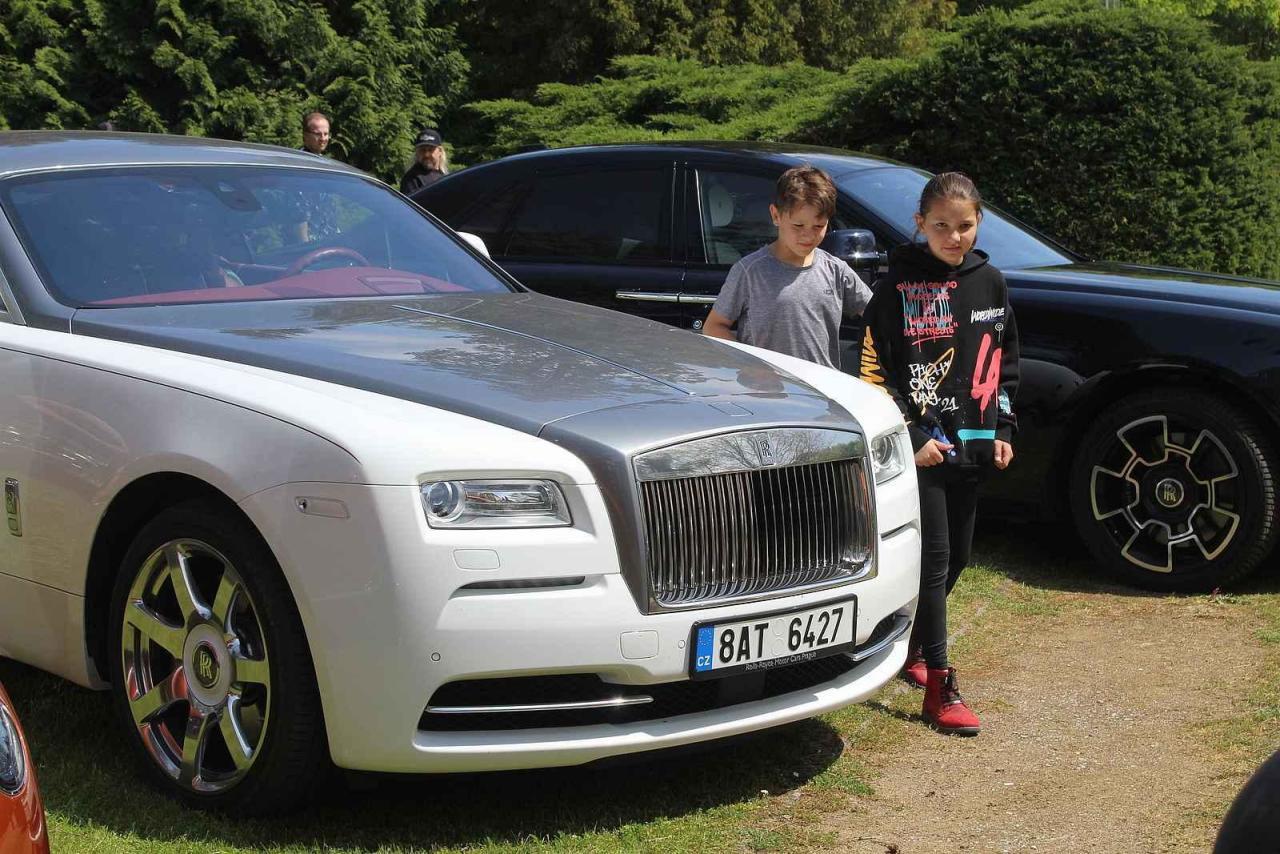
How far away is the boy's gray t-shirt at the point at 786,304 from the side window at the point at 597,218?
189 cm

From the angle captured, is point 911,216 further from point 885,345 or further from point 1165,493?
point 885,345

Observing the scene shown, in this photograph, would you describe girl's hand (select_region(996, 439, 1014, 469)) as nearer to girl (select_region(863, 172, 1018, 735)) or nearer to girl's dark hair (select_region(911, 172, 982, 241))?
girl (select_region(863, 172, 1018, 735))

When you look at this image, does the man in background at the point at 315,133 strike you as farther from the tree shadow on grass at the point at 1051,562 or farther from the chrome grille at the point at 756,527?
the chrome grille at the point at 756,527

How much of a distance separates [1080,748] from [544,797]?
1.59 meters

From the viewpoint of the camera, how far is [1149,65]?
1301 cm

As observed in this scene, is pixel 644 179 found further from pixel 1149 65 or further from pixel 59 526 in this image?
pixel 1149 65

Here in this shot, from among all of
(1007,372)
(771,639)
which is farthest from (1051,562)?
(771,639)

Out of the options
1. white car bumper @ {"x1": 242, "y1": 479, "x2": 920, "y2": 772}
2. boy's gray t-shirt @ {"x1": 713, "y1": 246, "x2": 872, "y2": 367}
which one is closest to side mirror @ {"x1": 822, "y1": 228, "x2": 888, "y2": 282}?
boy's gray t-shirt @ {"x1": 713, "y1": 246, "x2": 872, "y2": 367}

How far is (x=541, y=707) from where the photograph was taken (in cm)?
356

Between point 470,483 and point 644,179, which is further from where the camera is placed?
point 644,179

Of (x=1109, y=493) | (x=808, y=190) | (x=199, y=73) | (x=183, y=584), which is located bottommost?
(x=1109, y=493)

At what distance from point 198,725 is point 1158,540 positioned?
395cm

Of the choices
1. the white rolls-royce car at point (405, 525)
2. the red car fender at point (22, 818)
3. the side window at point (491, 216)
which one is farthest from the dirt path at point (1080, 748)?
the side window at point (491, 216)

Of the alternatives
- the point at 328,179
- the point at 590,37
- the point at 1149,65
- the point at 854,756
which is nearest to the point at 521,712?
the point at 854,756
